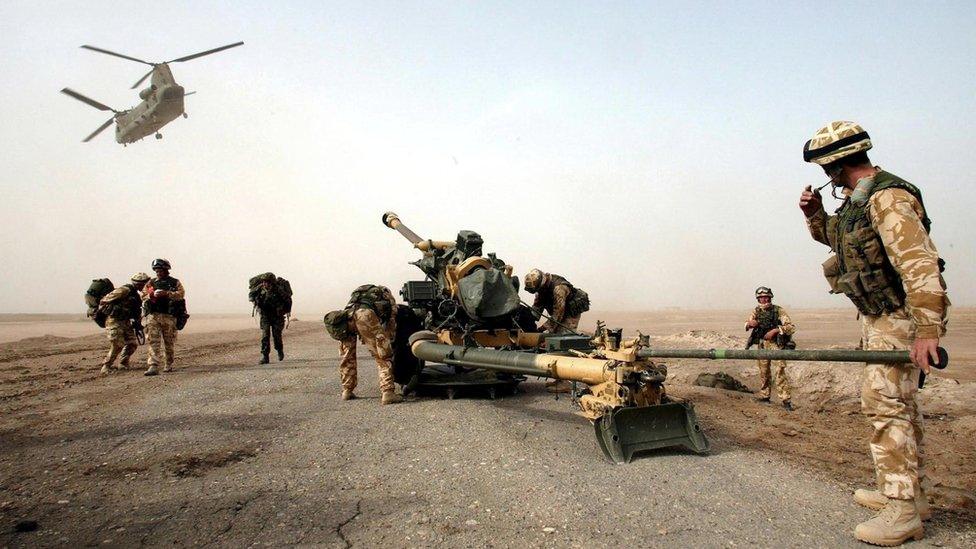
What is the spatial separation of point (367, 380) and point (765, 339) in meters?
6.92

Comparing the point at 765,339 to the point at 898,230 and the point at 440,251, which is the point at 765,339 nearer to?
the point at 440,251

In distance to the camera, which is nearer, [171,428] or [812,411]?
[171,428]

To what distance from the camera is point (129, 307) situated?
38.0 ft

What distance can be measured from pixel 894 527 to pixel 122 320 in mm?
12819

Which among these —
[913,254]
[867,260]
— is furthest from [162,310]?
[913,254]

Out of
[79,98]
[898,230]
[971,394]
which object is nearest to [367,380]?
[898,230]

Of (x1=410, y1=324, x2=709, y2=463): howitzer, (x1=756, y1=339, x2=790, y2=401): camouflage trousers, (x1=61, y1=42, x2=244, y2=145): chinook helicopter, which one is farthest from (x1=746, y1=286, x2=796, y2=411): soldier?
(x1=61, y1=42, x2=244, y2=145): chinook helicopter

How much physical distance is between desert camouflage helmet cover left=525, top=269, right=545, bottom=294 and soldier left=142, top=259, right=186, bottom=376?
7.13m

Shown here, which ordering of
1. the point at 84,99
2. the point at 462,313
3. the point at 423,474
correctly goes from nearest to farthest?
the point at 423,474 → the point at 462,313 → the point at 84,99

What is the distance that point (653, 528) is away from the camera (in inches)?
140

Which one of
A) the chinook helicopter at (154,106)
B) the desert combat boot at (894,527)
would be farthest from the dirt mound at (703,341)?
the chinook helicopter at (154,106)

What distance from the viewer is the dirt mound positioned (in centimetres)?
1382

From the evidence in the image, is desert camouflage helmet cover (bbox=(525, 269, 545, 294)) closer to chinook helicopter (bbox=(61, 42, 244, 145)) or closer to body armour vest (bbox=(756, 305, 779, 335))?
body armour vest (bbox=(756, 305, 779, 335))

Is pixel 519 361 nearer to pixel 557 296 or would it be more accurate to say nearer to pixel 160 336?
pixel 557 296
